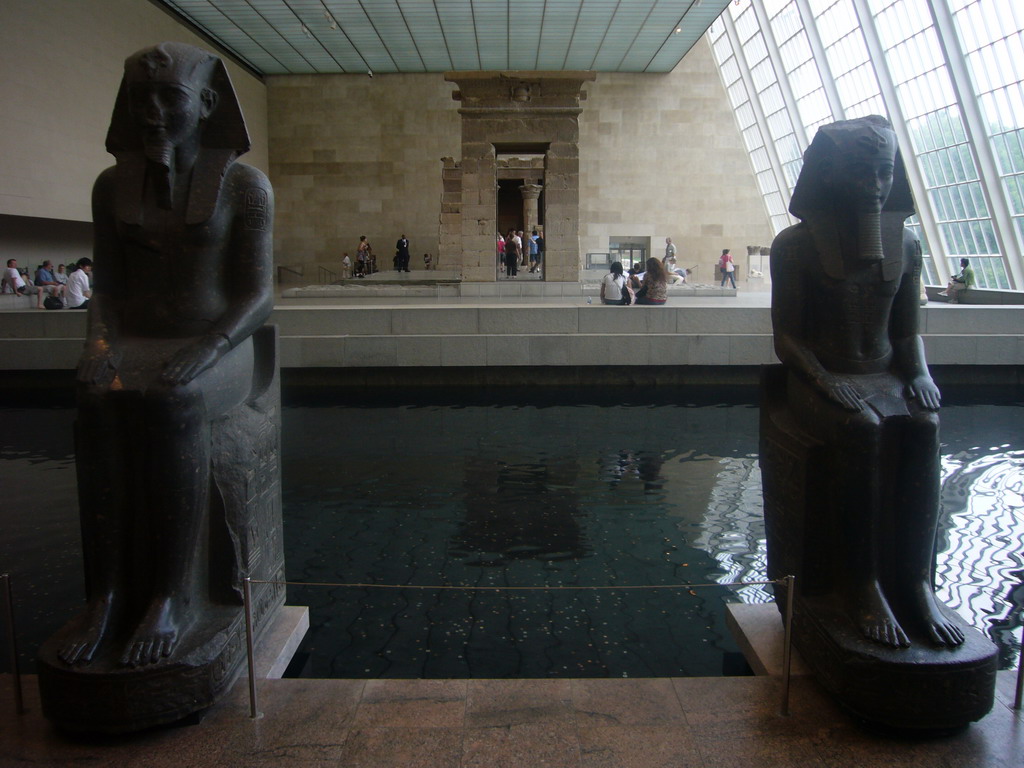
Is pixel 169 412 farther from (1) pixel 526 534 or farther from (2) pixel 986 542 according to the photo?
(2) pixel 986 542

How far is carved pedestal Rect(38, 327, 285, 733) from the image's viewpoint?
2520 mm

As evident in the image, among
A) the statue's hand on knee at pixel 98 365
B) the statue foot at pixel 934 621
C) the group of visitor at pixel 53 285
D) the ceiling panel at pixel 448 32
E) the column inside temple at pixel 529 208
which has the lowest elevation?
the statue foot at pixel 934 621

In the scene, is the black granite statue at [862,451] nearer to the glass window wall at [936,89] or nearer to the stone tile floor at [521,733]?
the stone tile floor at [521,733]

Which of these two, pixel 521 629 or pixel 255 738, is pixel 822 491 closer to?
pixel 521 629

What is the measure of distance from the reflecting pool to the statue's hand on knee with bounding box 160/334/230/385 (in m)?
1.22

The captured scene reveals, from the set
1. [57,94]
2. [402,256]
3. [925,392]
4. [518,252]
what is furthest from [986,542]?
[402,256]

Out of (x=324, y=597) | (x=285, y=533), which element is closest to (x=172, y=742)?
(x=324, y=597)

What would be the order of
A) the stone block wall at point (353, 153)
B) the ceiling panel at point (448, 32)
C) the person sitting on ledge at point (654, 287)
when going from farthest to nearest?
the stone block wall at point (353, 153) < the ceiling panel at point (448, 32) < the person sitting on ledge at point (654, 287)

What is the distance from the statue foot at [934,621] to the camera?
2.68 metres

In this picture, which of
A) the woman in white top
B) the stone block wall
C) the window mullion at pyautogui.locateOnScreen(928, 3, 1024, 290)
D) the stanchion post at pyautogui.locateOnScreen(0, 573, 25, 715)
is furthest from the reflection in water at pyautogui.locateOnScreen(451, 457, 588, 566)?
the stone block wall

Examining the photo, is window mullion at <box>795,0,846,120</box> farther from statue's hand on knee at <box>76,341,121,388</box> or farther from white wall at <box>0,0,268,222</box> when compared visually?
statue's hand on knee at <box>76,341,121,388</box>

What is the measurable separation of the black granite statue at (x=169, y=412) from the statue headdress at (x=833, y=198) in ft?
7.45

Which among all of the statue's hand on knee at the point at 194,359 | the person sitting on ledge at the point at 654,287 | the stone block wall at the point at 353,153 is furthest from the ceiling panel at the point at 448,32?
the statue's hand on knee at the point at 194,359

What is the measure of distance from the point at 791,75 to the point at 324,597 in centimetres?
2664
